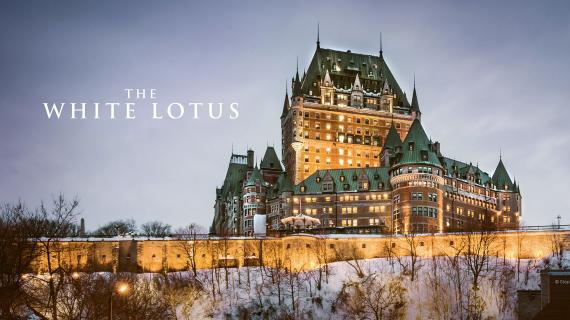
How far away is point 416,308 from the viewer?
93125 mm

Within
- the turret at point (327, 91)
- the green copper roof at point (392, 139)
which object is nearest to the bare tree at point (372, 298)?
the green copper roof at point (392, 139)

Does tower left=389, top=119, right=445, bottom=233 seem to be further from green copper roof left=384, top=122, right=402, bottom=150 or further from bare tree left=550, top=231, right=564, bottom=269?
bare tree left=550, top=231, right=564, bottom=269

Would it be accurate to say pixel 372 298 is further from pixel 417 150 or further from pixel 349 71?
pixel 349 71

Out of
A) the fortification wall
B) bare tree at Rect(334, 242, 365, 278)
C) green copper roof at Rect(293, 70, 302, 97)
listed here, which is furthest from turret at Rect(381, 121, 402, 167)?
bare tree at Rect(334, 242, 365, 278)

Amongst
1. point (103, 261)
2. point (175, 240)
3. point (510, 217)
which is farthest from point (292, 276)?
point (510, 217)

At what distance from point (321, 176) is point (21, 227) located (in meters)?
79.1

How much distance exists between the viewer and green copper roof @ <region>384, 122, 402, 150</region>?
147 m

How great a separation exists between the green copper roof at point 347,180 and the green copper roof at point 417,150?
6.97 m

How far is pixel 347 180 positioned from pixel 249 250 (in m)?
32.0

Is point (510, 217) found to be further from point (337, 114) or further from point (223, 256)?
point (223, 256)

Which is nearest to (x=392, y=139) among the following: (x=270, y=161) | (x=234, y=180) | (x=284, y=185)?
(x=270, y=161)

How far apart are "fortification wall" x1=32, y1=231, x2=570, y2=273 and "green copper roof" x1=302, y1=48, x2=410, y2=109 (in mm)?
59331

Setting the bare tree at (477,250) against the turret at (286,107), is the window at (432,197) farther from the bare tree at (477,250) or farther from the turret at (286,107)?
the turret at (286,107)

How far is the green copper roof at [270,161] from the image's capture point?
153 metres
